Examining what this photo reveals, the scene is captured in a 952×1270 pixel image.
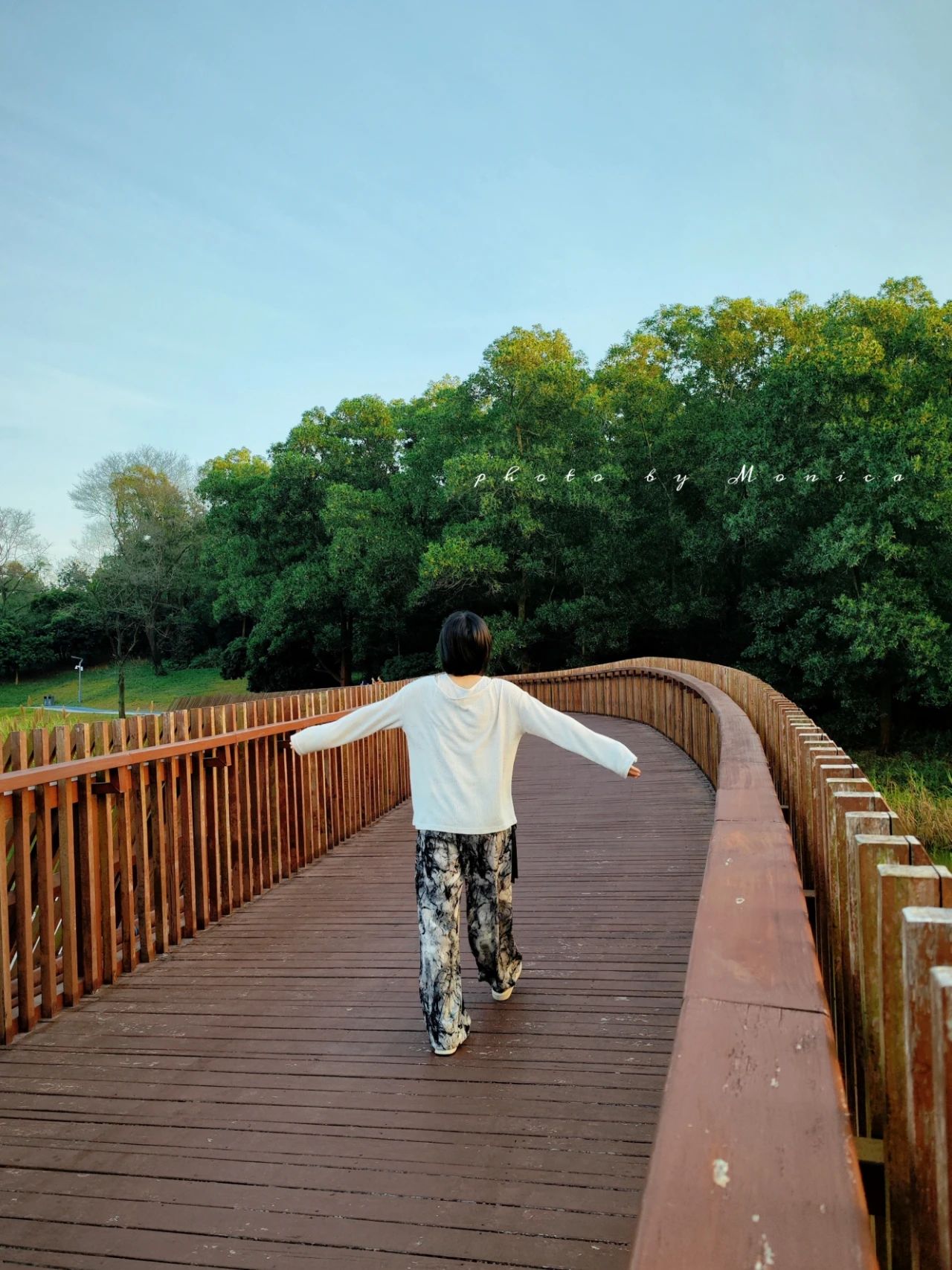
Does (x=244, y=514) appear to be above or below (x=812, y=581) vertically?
above

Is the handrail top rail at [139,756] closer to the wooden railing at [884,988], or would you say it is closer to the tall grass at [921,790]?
the wooden railing at [884,988]

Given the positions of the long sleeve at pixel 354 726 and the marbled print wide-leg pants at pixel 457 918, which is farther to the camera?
the long sleeve at pixel 354 726

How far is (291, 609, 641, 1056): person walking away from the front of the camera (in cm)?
362

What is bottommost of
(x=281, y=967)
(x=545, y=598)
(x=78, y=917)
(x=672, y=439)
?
(x=281, y=967)

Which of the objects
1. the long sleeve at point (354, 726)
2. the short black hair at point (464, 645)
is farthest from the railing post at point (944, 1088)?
the long sleeve at point (354, 726)

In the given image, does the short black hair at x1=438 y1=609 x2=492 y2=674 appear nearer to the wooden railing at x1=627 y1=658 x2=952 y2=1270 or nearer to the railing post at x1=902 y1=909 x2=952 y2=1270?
the wooden railing at x1=627 y1=658 x2=952 y2=1270

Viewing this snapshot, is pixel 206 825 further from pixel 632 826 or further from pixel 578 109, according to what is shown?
pixel 578 109

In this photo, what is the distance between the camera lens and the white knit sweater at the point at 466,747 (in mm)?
3650

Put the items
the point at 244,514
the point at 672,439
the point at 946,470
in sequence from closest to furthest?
the point at 946,470 < the point at 672,439 < the point at 244,514

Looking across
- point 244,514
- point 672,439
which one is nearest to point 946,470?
point 672,439

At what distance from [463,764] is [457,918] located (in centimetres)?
59

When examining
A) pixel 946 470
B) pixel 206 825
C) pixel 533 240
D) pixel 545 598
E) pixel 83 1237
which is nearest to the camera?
pixel 83 1237

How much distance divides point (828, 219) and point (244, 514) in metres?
26.9

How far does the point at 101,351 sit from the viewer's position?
46719 mm
